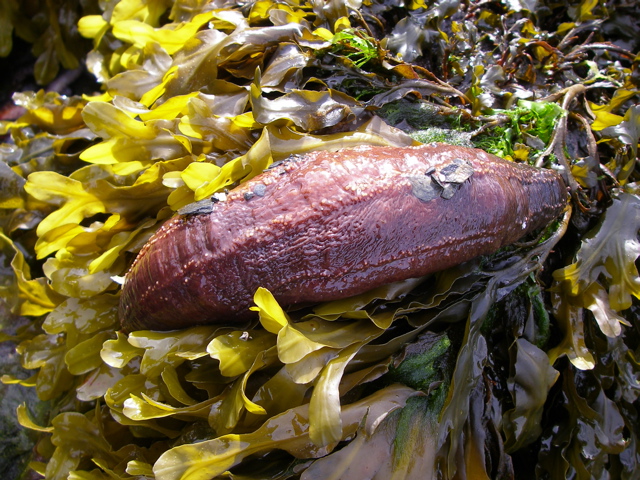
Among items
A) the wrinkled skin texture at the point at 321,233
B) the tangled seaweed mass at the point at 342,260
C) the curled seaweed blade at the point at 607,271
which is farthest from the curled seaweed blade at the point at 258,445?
the curled seaweed blade at the point at 607,271

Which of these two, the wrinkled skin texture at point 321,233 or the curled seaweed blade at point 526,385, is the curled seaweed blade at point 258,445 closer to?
the wrinkled skin texture at point 321,233

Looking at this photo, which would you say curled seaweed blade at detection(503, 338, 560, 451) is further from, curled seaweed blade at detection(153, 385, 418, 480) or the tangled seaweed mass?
curled seaweed blade at detection(153, 385, 418, 480)

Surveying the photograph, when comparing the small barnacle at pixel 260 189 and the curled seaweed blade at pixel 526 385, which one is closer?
the small barnacle at pixel 260 189

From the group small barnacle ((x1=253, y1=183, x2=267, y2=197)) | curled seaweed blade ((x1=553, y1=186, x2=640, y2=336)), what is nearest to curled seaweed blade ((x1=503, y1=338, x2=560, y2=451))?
curled seaweed blade ((x1=553, y1=186, x2=640, y2=336))

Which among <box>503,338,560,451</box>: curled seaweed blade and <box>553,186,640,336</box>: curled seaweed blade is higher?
<box>553,186,640,336</box>: curled seaweed blade

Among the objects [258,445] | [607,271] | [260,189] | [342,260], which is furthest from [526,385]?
[260,189]

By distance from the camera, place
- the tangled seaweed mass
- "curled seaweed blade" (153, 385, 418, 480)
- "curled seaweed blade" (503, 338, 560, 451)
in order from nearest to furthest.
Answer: "curled seaweed blade" (153, 385, 418, 480) < the tangled seaweed mass < "curled seaweed blade" (503, 338, 560, 451)

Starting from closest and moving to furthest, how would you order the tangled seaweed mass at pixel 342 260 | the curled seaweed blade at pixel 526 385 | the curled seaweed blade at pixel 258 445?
the curled seaweed blade at pixel 258 445, the tangled seaweed mass at pixel 342 260, the curled seaweed blade at pixel 526 385

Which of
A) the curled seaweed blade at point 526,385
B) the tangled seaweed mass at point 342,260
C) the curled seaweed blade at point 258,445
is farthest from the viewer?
the curled seaweed blade at point 526,385
